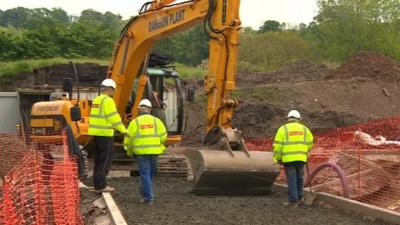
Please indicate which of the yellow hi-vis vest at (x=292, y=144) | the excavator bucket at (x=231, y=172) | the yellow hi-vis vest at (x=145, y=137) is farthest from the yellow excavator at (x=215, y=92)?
the yellow hi-vis vest at (x=145, y=137)

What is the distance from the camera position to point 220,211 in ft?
30.2

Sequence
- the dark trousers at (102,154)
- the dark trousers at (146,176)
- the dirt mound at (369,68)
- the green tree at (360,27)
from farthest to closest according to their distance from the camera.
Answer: the green tree at (360,27) → the dirt mound at (369,68) → the dark trousers at (102,154) → the dark trousers at (146,176)

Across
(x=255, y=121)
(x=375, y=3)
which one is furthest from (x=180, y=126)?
(x=375, y=3)

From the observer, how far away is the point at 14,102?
763 inches

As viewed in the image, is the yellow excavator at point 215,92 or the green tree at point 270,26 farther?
the green tree at point 270,26

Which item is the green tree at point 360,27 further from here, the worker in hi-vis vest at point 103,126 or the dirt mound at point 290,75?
the worker in hi-vis vest at point 103,126

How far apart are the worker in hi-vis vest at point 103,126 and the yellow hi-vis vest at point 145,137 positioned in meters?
0.19

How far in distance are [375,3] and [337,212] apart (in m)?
44.4

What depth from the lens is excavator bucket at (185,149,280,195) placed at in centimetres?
1036

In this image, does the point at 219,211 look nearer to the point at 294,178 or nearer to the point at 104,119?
the point at 294,178

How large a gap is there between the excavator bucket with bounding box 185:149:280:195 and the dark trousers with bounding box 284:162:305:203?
26.8 inches

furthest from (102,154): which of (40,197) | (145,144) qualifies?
(40,197)

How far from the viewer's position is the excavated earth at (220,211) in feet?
28.0

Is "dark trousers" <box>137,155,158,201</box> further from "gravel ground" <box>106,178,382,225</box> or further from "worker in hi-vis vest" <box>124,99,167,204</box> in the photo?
"gravel ground" <box>106,178,382,225</box>
